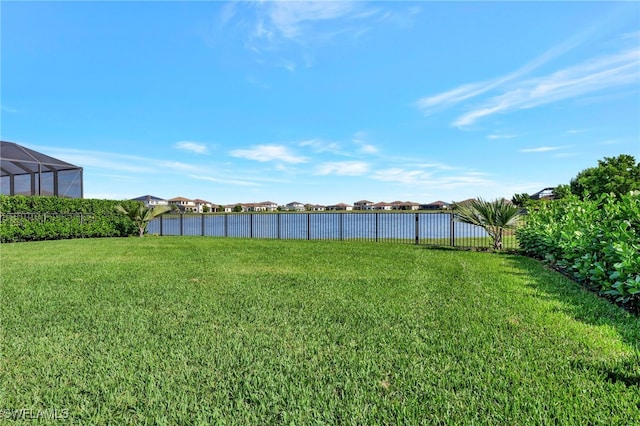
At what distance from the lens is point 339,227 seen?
11586 millimetres

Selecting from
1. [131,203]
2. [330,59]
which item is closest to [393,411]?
[330,59]

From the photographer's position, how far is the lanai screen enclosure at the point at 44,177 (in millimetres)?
14773

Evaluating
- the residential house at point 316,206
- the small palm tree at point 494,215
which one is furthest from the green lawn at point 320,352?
the residential house at point 316,206

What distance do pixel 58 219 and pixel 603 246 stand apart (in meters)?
16.7

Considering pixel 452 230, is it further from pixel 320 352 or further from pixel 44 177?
pixel 44 177

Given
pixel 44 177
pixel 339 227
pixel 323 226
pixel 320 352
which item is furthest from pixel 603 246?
pixel 44 177

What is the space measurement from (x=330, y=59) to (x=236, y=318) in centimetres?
846

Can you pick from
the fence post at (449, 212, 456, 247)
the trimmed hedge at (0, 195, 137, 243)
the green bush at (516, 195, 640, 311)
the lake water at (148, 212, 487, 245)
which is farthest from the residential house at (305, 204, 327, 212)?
the green bush at (516, 195, 640, 311)

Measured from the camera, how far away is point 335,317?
291 cm

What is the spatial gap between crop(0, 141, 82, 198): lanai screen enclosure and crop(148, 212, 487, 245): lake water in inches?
172

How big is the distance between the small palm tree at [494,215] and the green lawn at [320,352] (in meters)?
3.60

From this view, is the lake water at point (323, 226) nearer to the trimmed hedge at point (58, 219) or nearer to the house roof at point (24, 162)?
the trimmed hedge at point (58, 219)

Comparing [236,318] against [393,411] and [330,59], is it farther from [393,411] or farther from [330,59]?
[330,59]

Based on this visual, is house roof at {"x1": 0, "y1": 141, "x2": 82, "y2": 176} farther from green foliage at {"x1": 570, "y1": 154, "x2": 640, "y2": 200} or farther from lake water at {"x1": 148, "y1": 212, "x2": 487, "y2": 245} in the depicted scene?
green foliage at {"x1": 570, "y1": 154, "x2": 640, "y2": 200}
